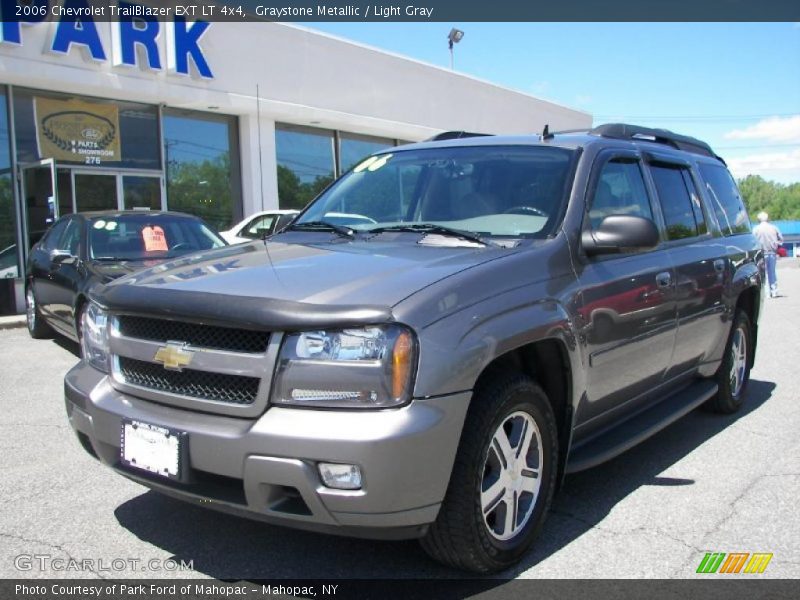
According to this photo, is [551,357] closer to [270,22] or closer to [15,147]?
[15,147]

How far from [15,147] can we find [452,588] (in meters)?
12.4

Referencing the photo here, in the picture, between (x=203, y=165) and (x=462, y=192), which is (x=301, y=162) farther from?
(x=462, y=192)

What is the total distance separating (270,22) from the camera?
15.8 m

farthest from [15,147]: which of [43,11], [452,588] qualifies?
[452,588]

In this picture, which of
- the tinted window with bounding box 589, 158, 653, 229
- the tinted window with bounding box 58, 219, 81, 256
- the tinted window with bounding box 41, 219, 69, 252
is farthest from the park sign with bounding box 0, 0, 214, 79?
the tinted window with bounding box 589, 158, 653, 229

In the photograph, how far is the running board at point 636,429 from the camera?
3.49m

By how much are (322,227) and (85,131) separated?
37.0ft

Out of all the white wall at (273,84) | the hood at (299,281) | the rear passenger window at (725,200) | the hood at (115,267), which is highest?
the white wall at (273,84)

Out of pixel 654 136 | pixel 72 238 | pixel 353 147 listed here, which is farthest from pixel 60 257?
pixel 353 147

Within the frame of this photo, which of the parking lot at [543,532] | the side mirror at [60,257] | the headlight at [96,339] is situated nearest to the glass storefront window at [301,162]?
the side mirror at [60,257]

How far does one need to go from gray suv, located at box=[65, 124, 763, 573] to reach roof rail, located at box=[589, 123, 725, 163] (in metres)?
0.05

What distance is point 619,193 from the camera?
13.2ft

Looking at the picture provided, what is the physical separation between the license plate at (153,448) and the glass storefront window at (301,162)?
14.6m

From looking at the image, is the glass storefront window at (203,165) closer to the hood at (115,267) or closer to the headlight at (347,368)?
the hood at (115,267)
